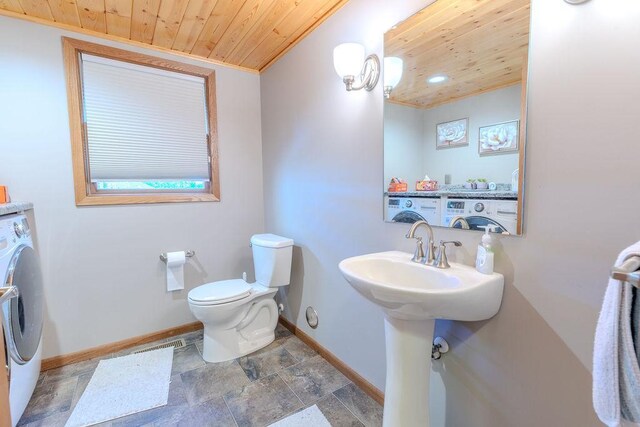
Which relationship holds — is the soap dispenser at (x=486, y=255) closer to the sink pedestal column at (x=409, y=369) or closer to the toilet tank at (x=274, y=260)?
the sink pedestal column at (x=409, y=369)

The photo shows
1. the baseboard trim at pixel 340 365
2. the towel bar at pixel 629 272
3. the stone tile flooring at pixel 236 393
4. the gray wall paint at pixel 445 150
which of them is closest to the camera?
the towel bar at pixel 629 272

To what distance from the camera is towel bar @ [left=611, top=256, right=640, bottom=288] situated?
0.51 meters

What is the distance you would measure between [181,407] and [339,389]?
877 millimetres

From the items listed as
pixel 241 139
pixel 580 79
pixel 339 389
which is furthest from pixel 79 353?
pixel 580 79

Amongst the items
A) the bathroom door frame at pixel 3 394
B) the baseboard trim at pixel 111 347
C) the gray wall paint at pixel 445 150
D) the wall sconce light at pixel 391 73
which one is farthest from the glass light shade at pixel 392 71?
the baseboard trim at pixel 111 347

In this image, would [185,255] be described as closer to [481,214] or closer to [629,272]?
[481,214]

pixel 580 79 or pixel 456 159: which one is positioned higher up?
pixel 580 79

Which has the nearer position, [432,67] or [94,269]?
[432,67]

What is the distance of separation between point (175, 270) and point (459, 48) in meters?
2.27

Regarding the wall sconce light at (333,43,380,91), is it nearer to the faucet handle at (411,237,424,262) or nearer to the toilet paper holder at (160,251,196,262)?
the faucet handle at (411,237,424,262)

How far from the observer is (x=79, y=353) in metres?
2.00

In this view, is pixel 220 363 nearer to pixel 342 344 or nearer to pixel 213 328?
pixel 213 328

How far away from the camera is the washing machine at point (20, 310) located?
124 centimetres

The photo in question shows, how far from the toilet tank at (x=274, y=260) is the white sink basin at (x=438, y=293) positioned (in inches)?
38.2
